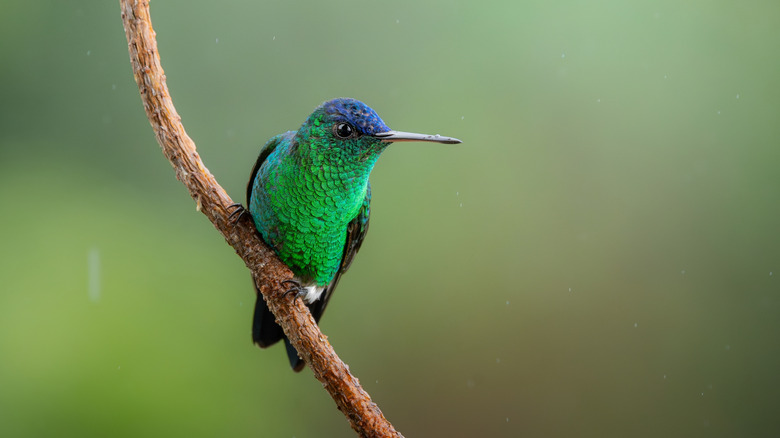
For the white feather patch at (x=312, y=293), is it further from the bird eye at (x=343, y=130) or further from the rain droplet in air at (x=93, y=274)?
the rain droplet in air at (x=93, y=274)

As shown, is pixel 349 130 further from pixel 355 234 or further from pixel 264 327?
pixel 264 327

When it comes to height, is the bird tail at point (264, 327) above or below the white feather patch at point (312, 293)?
below

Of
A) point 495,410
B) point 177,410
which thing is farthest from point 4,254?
point 495,410

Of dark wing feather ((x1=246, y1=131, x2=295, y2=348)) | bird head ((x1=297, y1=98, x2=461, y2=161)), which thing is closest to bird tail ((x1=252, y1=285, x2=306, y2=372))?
dark wing feather ((x1=246, y1=131, x2=295, y2=348))

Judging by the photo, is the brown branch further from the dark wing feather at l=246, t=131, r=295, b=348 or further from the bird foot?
the dark wing feather at l=246, t=131, r=295, b=348

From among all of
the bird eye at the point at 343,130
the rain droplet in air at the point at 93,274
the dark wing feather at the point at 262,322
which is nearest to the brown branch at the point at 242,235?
the dark wing feather at the point at 262,322

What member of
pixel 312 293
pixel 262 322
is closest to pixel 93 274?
pixel 262 322
